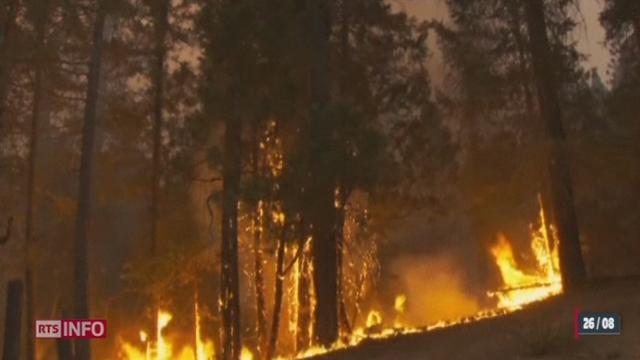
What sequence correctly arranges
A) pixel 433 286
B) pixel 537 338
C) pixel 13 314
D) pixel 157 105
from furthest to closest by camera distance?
pixel 433 286, pixel 157 105, pixel 13 314, pixel 537 338

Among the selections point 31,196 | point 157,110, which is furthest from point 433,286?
point 31,196

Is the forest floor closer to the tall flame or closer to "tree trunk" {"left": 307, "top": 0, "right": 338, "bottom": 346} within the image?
"tree trunk" {"left": 307, "top": 0, "right": 338, "bottom": 346}

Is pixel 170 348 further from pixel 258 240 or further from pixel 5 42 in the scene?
pixel 5 42

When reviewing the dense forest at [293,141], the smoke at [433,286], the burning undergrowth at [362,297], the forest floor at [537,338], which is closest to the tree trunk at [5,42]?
the dense forest at [293,141]

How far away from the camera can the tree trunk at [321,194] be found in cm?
1714

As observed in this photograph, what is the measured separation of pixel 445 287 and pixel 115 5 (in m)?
36.1

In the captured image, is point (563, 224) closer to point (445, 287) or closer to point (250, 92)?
point (250, 92)

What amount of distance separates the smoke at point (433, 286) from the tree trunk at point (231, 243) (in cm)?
2737

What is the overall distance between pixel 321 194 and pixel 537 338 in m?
6.60

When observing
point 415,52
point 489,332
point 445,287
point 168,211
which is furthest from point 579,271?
point 445,287

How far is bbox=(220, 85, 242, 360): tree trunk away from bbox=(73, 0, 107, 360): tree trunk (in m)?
3.35

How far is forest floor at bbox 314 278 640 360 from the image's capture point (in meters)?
11.2
